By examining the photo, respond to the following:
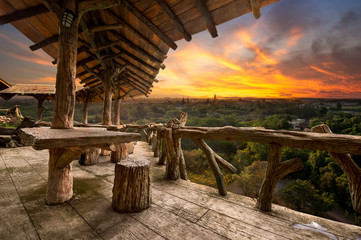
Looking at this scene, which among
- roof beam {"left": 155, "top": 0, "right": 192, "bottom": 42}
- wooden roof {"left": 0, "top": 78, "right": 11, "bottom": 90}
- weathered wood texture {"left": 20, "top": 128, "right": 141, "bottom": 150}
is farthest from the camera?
wooden roof {"left": 0, "top": 78, "right": 11, "bottom": 90}

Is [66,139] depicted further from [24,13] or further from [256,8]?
[24,13]

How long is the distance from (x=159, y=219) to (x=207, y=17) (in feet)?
9.60

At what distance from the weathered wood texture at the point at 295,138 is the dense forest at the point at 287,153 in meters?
Result: 14.6

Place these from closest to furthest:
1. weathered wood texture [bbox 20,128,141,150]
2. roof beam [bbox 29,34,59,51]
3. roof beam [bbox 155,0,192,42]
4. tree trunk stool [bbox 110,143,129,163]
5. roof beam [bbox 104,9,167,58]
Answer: weathered wood texture [bbox 20,128,141,150] → roof beam [bbox 155,0,192,42] → roof beam [bbox 104,9,167,58] → roof beam [bbox 29,34,59,51] → tree trunk stool [bbox 110,143,129,163]

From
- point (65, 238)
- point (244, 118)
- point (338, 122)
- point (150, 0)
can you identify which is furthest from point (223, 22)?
point (244, 118)

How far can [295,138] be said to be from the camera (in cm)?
188

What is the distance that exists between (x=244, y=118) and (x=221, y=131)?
42865 mm

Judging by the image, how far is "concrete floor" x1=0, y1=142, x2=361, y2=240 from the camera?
159 cm

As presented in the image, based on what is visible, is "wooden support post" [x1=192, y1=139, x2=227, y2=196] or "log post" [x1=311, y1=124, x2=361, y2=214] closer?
"log post" [x1=311, y1=124, x2=361, y2=214]

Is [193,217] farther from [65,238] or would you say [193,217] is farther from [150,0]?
[150,0]

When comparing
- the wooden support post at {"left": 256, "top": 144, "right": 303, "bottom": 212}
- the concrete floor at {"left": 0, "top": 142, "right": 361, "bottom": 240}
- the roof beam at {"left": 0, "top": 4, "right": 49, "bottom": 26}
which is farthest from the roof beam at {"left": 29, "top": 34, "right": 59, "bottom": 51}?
the wooden support post at {"left": 256, "top": 144, "right": 303, "bottom": 212}

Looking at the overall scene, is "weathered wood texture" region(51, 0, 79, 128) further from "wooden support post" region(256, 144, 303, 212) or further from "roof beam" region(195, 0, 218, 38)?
"wooden support post" region(256, 144, 303, 212)

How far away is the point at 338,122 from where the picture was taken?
807 inches

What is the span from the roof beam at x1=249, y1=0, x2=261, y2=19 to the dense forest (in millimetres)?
15786
